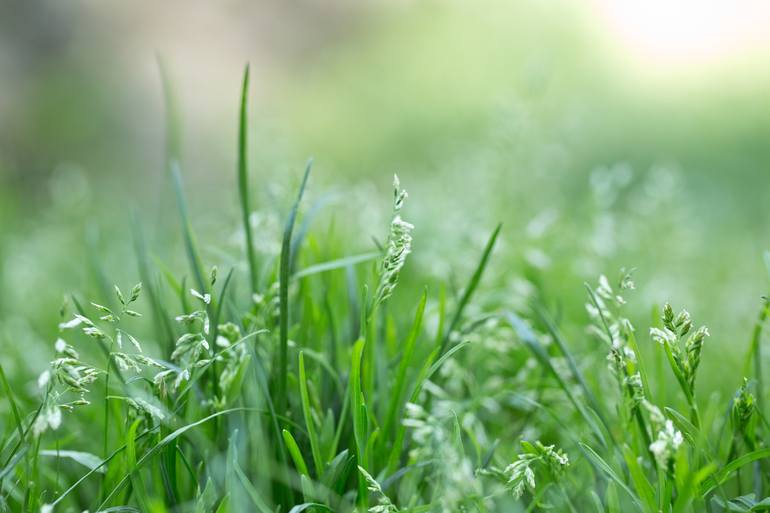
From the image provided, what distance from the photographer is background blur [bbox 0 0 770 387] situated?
2436 millimetres

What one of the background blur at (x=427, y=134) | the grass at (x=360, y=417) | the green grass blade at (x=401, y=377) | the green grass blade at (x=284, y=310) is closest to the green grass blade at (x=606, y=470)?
the grass at (x=360, y=417)

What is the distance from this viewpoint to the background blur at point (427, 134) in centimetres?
A: 244

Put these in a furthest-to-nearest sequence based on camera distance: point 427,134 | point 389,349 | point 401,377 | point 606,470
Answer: point 427,134, point 389,349, point 401,377, point 606,470

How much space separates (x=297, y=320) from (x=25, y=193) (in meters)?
4.03

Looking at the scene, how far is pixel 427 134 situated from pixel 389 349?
485 centimetres

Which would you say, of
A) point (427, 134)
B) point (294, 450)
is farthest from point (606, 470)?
point (427, 134)

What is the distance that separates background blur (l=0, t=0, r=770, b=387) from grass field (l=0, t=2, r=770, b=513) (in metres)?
0.03

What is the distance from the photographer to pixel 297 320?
1.55 meters

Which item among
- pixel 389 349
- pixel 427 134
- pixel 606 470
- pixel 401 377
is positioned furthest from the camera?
pixel 427 134

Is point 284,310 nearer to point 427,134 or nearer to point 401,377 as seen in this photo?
point 401,377

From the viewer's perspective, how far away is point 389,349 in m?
1.49

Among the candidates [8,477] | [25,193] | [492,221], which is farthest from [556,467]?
[25,193]

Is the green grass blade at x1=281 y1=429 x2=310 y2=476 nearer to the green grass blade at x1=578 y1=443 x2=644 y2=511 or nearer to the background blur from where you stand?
the green grass blade at x1=578 y1=443 x2=644 y2=511

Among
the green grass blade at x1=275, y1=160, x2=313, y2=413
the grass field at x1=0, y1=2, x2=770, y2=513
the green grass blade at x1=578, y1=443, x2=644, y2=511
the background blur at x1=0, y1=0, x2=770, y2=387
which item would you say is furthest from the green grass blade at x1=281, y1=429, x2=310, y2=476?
the background blur at x1=0, y1=0, x2=770, y2=387
